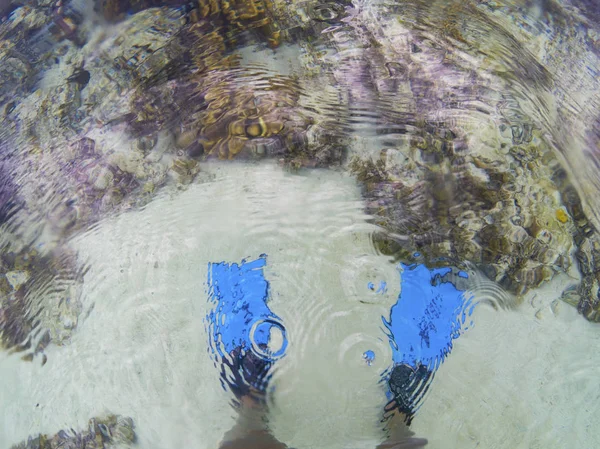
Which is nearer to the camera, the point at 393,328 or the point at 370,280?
the point at 393,328

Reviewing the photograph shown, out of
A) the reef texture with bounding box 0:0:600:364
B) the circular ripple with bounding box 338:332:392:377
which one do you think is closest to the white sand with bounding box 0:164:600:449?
the circular ripple with bounding box 338:332:392:377

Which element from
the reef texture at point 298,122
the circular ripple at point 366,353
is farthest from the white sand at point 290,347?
the reef texture at point 298,122

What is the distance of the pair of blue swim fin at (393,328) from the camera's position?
200cm

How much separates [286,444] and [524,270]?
4.99 ft

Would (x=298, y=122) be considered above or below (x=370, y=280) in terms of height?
above

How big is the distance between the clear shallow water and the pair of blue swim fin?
0.03 m

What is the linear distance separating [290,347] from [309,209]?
0.76m

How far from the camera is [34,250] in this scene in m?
2.49

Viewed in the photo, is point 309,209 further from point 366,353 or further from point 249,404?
point 249,404

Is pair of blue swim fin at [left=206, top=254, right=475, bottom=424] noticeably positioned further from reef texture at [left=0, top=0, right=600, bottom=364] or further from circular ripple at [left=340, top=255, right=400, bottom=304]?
reef texture at [left=0, top=0, right=600, bottom=364]

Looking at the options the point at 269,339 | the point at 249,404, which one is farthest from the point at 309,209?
the point at 249,404

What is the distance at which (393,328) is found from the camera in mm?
2055

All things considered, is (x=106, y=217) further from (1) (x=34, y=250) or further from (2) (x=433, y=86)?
(2) (x=433, y=86)

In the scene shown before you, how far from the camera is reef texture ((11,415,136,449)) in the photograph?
6.79 ft
